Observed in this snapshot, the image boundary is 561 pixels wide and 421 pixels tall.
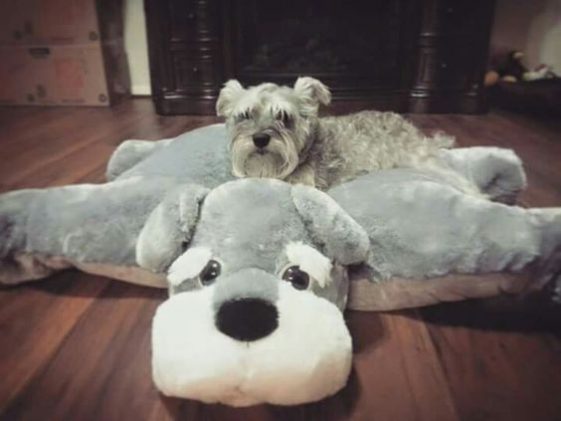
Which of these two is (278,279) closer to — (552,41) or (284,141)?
(284,141)

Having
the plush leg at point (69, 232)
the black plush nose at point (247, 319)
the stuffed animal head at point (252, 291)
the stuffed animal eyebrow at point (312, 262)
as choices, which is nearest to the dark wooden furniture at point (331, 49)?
the plush leg at point (69, 232)

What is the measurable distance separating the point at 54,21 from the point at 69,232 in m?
2.73

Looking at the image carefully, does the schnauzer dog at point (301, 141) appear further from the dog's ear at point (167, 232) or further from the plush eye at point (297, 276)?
the plush eye at point (297, 276)

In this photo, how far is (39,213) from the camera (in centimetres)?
116

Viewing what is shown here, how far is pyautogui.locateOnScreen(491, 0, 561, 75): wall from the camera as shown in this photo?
3396 millimetres

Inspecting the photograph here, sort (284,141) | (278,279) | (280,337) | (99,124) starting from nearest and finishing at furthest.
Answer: (280,337) < (278,279) < (284,141) < (99,124)

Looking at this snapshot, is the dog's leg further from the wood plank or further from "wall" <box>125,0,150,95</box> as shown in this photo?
"wall" <box>125,0,150,95</box>

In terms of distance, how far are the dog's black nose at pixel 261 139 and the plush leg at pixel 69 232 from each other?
0.28 meters

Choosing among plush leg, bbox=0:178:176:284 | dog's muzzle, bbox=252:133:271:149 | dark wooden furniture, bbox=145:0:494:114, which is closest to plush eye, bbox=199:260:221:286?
plush leg, bbox=0:178:176:284

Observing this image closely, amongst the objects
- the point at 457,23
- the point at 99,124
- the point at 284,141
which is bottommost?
the point at 99,124

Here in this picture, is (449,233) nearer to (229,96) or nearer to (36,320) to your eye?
(229,96)

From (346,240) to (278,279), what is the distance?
0.17m

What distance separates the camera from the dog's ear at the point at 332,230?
94 cm

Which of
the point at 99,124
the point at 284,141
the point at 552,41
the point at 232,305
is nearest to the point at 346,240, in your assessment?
the point at 232,305
